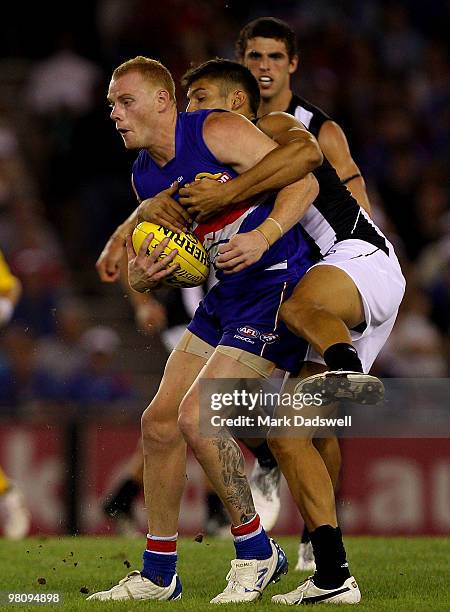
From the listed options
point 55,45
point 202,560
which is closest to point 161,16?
point 55,45

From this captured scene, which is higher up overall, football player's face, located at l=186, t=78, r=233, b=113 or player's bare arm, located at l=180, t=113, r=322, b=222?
football player's face, located at l=186, t=78, r=233, b=113

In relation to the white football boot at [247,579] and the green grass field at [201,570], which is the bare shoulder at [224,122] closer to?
the white football boot at [247,579]

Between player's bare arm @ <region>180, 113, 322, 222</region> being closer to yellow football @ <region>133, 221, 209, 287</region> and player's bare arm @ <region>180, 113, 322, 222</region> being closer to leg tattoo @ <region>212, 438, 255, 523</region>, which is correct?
yellow football @ <region>133, 221, 209, 287</region>

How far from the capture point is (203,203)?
18.6 ft

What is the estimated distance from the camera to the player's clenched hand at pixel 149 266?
18.5 feet

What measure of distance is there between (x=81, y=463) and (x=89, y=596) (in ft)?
14.5

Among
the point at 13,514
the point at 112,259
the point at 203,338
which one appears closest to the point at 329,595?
the point at 203,338

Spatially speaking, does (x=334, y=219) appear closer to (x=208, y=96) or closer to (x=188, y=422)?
(x=208, y=96)

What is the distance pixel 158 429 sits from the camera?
5844 millimetres

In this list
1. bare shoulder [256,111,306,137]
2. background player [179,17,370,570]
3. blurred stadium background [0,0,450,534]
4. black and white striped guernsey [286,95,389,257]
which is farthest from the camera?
blurred stadium background [0,0,450,534]

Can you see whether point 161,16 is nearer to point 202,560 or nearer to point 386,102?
point 386,102

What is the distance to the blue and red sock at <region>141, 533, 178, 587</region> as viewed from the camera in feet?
19.2

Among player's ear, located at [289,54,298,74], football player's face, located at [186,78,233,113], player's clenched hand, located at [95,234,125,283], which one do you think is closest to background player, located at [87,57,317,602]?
football player's face, located at [186,78,233,113]

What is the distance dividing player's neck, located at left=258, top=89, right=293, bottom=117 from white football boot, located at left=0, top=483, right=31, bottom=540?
3.68 meters
